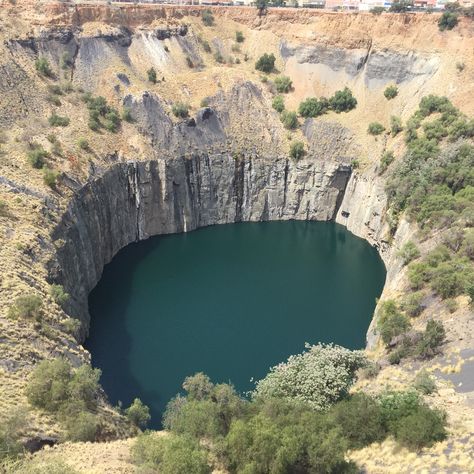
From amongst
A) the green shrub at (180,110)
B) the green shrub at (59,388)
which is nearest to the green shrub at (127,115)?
the green shrub at (180,110)

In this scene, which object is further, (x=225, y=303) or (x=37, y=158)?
(x=225, y=303)

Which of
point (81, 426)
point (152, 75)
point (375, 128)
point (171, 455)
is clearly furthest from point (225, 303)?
point (152, 75)

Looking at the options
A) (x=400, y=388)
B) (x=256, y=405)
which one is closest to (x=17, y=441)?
(x=256, y=405)

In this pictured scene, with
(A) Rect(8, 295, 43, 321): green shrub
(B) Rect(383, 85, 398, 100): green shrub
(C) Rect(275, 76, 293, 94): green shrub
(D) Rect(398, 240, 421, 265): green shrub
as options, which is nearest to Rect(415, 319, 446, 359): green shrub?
(D) Rect(398, 240, 421, 265): green shrub

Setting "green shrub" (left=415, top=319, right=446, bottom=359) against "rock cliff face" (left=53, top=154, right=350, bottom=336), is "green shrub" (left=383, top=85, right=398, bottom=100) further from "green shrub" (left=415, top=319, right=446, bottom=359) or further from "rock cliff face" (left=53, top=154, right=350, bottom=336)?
"green shrub" (left=415, top=319, right=446, bottom=359)

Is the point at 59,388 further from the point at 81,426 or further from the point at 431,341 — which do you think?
the point at 431,341

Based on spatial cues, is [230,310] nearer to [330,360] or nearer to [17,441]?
[330,360]
